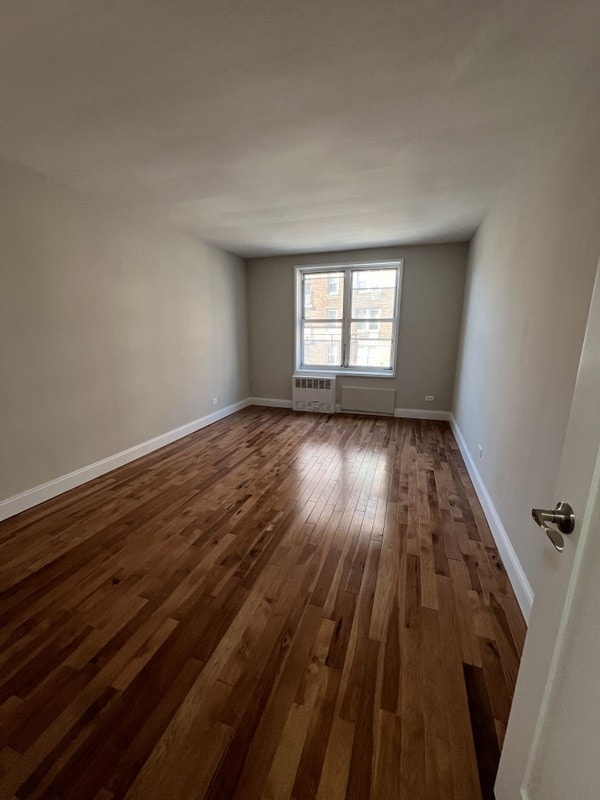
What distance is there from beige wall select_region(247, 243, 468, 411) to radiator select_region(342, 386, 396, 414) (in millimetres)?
118

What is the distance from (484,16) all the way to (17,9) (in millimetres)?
1729

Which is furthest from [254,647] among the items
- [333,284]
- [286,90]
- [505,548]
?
[333,284]

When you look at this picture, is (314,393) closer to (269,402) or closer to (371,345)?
(269,402)

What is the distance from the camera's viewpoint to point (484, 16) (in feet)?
3.81

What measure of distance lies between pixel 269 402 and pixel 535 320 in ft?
14.5

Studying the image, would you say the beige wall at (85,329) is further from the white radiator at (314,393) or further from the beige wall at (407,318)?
the white radiator at (314,393)

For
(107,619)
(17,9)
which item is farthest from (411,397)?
(17,9)

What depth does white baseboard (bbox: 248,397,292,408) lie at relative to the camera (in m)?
5.60

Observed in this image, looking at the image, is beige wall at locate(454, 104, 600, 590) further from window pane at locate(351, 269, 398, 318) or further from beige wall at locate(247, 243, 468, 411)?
window pane at locate(351, 269, 398, 318)

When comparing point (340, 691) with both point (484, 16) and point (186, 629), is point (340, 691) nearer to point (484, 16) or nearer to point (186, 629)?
point (186, 629)

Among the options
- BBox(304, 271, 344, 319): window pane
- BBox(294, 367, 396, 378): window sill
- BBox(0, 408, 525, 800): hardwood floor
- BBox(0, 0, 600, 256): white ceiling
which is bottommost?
BBox(0, 408, 525, 800): hardwood floor

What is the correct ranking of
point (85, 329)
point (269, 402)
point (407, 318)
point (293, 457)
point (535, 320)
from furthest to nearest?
Answer: 1. point (269, 402)
2. point (407, 318)
3. point (293, 457)
4. point (85, 329)
5. point (535, 320)

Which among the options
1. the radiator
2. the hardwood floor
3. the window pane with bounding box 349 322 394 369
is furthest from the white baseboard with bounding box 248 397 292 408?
the hardwood floor

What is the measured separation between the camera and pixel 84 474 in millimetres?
2832
